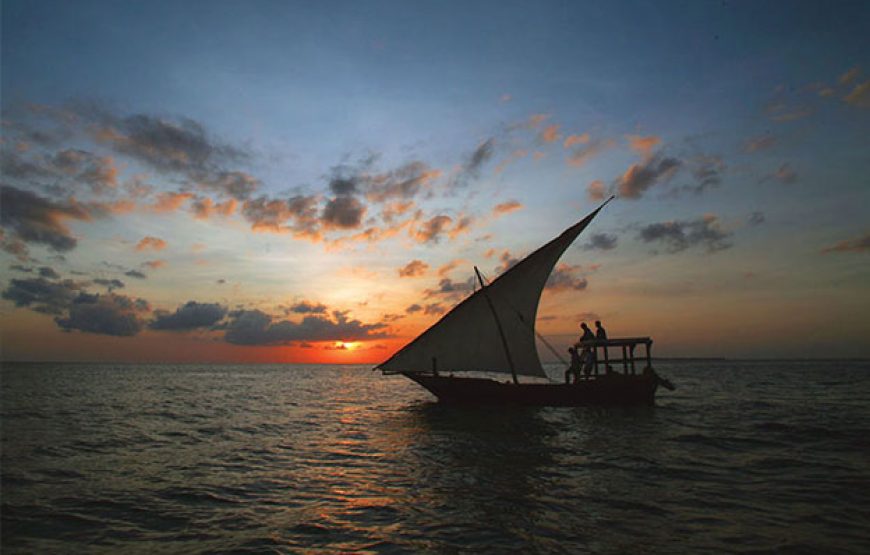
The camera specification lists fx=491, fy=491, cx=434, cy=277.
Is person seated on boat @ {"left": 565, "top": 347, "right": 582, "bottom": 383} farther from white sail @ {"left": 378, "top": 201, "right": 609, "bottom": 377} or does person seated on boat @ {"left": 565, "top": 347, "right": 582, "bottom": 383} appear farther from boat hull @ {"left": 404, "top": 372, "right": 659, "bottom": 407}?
white sail @ {"left": 378, "top": 201, "right": 609, "bottom": 377}

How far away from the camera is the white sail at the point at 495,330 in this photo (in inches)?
1102

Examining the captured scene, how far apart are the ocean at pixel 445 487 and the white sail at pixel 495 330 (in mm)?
6164

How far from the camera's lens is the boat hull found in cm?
2645

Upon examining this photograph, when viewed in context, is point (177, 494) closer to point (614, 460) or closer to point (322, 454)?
point (322, 454)

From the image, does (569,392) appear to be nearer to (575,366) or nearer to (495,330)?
(575,366)

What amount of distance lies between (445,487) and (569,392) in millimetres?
16547

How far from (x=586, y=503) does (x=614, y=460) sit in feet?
16.1

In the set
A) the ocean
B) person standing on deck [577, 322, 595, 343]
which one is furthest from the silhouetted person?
the ocean

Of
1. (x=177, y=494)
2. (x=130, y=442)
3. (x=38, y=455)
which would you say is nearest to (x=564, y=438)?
(x=177, y=494)

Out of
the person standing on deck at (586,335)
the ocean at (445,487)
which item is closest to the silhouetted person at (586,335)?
the person standing on deck at (586,335)

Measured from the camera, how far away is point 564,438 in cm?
1855

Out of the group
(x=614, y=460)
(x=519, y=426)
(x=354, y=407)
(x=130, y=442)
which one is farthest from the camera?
(x=354, y=407)

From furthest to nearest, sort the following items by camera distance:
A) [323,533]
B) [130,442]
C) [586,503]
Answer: [130,442] → [586,503] → [323,533]

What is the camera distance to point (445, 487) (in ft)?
37.5
